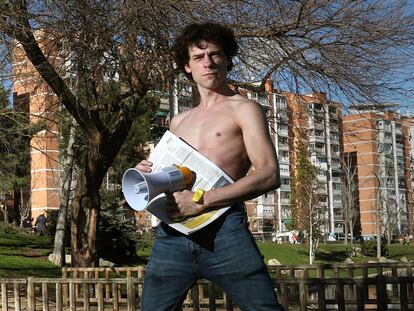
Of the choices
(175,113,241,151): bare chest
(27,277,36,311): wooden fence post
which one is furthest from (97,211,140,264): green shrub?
(175,113,241,151): bare chest

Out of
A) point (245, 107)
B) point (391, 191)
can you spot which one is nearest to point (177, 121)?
point (245, 107)

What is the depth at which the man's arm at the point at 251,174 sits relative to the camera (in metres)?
2.65

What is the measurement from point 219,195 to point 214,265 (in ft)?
1.09

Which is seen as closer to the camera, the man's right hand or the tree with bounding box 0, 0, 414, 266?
the man's right hand

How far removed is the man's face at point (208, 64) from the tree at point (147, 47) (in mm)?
5794

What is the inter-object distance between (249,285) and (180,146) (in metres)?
0.63

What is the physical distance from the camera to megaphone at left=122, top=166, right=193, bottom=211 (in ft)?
8.63

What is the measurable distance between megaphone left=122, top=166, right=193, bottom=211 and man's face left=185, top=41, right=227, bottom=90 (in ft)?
1.43

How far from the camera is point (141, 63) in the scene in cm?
995

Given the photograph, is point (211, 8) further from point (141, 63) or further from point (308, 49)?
point (308, 49)

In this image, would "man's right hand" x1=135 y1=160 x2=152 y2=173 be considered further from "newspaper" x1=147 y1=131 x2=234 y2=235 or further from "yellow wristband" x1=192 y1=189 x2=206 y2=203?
"yellow wristband" x1=192 y1=189 x2=206 y2=203

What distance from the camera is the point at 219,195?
8.71ft

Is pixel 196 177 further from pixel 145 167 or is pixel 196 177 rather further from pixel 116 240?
pixel 116 240

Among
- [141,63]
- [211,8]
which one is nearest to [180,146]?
[211,8]
